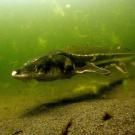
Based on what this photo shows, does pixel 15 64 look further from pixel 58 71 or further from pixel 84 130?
pixel 84 130

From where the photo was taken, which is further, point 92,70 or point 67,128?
point 92,70

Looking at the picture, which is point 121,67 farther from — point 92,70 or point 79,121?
point 79,121

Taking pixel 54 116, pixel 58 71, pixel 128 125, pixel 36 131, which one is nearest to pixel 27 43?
pixel 58 71

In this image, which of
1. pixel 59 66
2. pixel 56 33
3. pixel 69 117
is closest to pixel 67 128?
pixel 69 117

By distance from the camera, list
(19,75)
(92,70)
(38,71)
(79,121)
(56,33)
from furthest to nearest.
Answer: (56,33) < (92,70) < (38,71) < (19,75) < (79,121)

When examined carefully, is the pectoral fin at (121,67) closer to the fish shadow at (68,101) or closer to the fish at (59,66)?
the fish shadow at (68,101)

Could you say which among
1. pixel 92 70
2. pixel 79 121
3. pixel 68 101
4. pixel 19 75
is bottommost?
pixel 68 101
